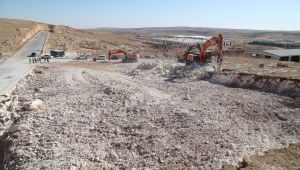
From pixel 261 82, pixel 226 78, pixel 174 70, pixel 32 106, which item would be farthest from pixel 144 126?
pixel 174 70

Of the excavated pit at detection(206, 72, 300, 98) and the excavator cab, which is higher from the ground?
the excavator cab

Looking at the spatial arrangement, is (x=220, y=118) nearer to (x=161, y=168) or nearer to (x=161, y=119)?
(x=161, y=119)

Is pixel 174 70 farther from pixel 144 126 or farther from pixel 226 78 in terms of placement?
pixel 144 126

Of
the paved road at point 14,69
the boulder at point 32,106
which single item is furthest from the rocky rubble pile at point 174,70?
Result: the boulder at point 32,106

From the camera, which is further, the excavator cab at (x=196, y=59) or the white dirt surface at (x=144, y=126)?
the excavator cab at (x=196, y=59)

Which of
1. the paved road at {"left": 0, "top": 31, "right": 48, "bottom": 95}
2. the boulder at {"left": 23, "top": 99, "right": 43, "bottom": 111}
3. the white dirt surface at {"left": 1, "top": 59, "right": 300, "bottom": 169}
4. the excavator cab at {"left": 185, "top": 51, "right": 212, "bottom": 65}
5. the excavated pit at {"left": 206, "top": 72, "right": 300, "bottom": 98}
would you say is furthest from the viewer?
the excavator cab at {"left": 185, "top": 51, "right": 212, "bottom": 65}

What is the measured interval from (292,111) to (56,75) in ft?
56.6

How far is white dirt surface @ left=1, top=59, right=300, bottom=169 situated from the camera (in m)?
12.0

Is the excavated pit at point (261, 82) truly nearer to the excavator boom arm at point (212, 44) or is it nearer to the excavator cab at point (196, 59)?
the excavator boom arm at point (212, 44)

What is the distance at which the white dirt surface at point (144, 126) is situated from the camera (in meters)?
12.0

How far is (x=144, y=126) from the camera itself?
14969mm

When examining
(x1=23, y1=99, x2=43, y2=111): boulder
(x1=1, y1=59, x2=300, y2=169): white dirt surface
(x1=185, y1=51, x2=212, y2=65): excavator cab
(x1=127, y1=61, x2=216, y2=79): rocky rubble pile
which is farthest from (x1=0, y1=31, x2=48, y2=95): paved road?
(x1=185, y1=51, x2=212, y2=65): excavator cab

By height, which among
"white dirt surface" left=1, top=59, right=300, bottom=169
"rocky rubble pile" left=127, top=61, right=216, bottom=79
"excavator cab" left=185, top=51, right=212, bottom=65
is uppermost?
"excavator cab" left=185, top=51, right=212, bottom=65

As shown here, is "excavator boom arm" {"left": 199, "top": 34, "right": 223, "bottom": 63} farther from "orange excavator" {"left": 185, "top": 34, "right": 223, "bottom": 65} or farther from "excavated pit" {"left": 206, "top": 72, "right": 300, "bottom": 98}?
"excavated pit" {"left": 206, "top": 72, "right": 300, "bottom": 98}
